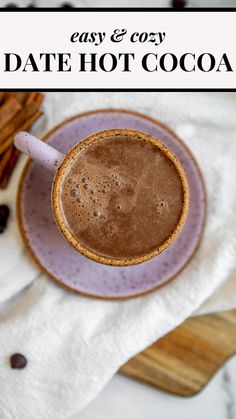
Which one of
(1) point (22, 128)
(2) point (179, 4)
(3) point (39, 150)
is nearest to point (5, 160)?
(1) point (22, 128)

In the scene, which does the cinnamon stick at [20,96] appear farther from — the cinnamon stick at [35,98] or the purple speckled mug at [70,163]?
the purple speckled mug at [70,163]

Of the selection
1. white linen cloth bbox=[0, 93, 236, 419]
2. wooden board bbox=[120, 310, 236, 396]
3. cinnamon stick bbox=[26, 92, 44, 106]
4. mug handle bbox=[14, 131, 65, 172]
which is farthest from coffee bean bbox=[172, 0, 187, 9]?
wooden board bbox=[120, 310, 236, 396]

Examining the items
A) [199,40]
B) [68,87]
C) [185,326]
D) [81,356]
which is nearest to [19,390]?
[81,356]

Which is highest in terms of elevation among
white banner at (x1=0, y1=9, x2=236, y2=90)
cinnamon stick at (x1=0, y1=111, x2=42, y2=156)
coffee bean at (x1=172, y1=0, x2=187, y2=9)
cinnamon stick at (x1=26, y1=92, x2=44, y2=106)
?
coffee bean at (x1=172, y1=0, x2=187, y2=9)

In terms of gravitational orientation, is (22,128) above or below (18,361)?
above

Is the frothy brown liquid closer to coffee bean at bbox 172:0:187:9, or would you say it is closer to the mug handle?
the mug handle

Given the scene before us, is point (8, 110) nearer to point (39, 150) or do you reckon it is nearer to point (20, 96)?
point (20, 96)

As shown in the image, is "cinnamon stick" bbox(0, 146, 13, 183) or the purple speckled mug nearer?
the purple speckled mug
